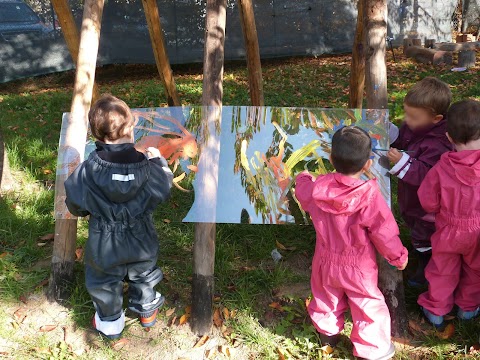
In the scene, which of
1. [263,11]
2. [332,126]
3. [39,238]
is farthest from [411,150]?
[263,11]

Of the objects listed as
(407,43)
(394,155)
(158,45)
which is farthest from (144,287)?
(407,43)

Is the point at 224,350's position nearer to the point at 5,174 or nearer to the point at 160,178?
the point at 160,178

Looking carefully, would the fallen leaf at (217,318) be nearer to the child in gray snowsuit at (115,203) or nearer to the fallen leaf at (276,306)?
the fallen leaf at (276,306)

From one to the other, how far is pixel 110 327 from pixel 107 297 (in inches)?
8.2

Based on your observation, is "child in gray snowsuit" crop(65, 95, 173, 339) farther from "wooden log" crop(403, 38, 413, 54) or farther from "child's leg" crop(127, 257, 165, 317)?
"wooden log" crop(403, 38, 413, 54)

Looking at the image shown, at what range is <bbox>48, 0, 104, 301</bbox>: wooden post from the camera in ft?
10.00

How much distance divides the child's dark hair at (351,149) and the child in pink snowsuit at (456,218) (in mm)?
492

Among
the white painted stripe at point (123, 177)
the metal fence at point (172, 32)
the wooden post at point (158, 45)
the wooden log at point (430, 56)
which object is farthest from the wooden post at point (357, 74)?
the metal fence at point (172, 32)

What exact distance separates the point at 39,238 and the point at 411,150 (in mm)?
2901

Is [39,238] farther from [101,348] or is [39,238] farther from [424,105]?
[424,105]

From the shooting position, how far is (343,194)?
90.7 inches

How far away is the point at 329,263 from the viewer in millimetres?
2473

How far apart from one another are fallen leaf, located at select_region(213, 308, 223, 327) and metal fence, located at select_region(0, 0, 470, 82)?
8.08 meters

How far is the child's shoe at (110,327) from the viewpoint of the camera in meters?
2.80
